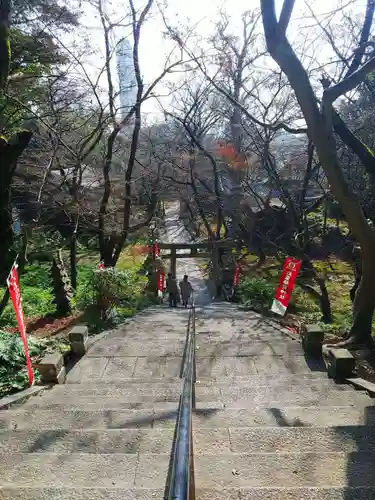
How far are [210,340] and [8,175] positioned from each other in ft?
18.6

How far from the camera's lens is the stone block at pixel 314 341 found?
7480mm

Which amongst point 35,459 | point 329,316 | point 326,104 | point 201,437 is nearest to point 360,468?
point 201,437

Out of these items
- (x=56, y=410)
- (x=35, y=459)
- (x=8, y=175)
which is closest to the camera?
(x=35, y=459)

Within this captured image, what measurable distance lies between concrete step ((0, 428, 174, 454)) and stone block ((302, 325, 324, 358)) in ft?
15.1

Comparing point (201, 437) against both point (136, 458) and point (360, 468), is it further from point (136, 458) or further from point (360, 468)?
point (360, 468)

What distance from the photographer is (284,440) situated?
3.47m

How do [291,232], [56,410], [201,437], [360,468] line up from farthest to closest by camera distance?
1. [291,232]
2. [56,410]
3. [201,437]
4. [360,468]

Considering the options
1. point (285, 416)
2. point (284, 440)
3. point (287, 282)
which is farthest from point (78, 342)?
point (287, 282)

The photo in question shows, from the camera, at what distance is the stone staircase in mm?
2717

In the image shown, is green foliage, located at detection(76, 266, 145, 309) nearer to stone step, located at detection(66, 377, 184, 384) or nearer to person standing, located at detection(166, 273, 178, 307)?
person standing, located at detection(166, 273, 178, 307)

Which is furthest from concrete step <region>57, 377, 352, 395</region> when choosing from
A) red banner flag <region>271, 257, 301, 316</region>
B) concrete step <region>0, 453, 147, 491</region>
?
red banner flag <region>271, 257, 301, 316</region>

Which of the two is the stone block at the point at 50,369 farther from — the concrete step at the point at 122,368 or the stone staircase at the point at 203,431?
the concrete step at the point at 122,368

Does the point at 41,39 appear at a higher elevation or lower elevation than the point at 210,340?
higher

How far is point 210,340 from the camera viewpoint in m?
9.26
